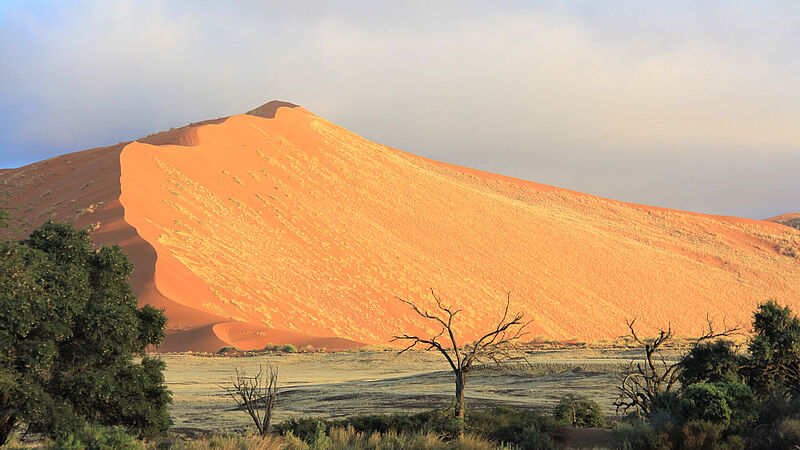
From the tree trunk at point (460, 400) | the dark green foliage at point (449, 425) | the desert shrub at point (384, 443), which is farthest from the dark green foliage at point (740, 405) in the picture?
the tree trunk at point (460, 400)

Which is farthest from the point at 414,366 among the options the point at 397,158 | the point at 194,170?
the point at 397,158

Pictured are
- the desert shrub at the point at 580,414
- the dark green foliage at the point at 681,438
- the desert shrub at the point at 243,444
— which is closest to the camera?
the desert shrub at the point at 243,444

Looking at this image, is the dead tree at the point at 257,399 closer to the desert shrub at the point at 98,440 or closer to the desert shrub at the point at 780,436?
the desert shrub at the point at 98,440

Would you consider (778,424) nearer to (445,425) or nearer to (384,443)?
(445,425)

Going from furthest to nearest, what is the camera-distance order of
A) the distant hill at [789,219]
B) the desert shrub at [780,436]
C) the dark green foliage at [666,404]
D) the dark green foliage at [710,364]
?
the distant hill at [789,219] → the dark green foliage at [710,364] → the dark green foliage at [666,404] → the desert shrub at [780,436]

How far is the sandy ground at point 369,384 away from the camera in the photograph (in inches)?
844

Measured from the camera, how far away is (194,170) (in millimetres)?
57750

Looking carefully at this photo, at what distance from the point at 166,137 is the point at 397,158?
32.6 meters

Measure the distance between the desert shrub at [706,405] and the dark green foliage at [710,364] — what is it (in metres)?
2.08

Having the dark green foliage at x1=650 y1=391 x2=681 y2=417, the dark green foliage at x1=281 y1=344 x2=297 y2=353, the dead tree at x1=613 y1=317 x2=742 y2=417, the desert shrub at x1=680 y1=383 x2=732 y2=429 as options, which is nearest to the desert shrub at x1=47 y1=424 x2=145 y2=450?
the dead tree at x1=613 y1=317 x2=742 y2=417

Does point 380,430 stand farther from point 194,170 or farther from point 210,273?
point 194,170

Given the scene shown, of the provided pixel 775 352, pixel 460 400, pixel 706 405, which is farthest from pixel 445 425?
pixel 775 352

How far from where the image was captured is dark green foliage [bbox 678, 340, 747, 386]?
1508 cm

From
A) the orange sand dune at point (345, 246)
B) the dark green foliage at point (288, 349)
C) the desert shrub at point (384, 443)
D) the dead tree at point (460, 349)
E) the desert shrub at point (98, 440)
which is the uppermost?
the orange sand dune at point (345, 246)
